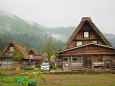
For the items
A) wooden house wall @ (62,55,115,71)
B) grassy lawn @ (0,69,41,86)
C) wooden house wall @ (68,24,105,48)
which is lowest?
grassy lawn @ (0,69,41,86)

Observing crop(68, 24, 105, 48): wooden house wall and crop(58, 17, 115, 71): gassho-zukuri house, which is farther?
crop(68, 24, 105, 48): wooden house wall

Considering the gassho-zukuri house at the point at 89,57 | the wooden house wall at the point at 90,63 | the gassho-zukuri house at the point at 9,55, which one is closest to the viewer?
the gassho-zukuri house at the point at 89,57

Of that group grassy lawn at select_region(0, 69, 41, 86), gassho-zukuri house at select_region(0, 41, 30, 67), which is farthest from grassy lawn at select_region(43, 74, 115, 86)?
gassho-zukuri house at select_region(0, 41, 30, 67)

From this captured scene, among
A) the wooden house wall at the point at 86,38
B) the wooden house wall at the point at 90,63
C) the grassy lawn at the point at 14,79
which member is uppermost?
the wooden house wall at the point at 86,38

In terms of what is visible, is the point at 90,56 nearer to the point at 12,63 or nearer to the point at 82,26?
the point at 82,26

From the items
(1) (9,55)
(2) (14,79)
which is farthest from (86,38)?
(1) (9,55)

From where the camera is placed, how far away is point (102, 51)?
19.8 m

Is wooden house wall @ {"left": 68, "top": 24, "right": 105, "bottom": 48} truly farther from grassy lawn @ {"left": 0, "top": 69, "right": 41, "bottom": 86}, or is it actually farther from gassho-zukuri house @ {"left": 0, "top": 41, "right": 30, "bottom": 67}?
gassho-zukuri house @ {"left": 0, "top": 41, "right": 30, "bottom": 67}

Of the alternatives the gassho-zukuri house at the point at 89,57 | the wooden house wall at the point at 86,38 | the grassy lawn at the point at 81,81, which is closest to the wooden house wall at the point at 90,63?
the gassho-zukuri house at the point at 89,57

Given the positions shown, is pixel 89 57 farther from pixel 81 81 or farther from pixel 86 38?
pixel 81 81

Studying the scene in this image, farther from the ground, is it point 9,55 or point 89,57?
point 9,55

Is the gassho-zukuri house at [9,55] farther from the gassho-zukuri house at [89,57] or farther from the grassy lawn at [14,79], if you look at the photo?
the grassy lawn at [14,79]

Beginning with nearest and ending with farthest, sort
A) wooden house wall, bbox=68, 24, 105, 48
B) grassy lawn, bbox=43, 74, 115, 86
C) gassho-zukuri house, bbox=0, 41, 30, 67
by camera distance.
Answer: grassy lawn, bbox=43, 74, 115, 86
wooden house wall, bbox=68, 24, 105, 48
gassho-zukuri house, bbox=0, 41, 30, 67

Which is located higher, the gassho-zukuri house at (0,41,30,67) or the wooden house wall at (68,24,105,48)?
the wooden house wall at (68,24,105,48)
